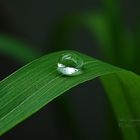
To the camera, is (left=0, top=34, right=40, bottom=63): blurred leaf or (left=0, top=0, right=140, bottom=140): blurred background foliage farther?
(left=0, top=0, right=140, bottom=140): blurred background foliage

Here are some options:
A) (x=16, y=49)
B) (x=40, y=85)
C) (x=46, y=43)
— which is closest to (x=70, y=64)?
(x=40, y=85)

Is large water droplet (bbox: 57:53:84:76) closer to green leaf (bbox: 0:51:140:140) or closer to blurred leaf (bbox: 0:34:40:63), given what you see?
green leaf (bbox: 0:51:140:140)

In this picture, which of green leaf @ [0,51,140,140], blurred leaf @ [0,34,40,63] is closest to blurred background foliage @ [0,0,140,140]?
blurred leaf @ [0,34,40,63]

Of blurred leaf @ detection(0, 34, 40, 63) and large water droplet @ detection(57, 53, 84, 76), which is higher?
large water droplet @ detection(57, 53, 84, 76)

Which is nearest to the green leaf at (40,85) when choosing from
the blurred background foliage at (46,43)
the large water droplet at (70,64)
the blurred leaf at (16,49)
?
the large water droplet at (70,64)

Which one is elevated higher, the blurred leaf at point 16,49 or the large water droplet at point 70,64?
the large water droplet at point 70,64

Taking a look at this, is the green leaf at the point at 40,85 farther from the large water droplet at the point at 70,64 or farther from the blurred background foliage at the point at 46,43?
the blurred background foliage at the point at 46,43

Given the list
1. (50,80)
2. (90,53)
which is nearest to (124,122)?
(50,80)
